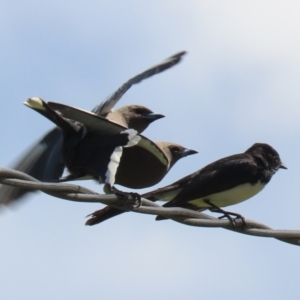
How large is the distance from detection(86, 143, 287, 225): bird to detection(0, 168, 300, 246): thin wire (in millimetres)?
1724

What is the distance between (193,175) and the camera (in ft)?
25.9

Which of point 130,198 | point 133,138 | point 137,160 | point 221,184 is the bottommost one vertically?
point 221,184

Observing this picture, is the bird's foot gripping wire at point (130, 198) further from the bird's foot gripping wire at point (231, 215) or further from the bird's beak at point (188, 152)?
the bird's beak at point (188, 152)

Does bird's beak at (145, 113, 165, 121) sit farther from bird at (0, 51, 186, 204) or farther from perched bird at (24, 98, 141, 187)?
perched bird at (24, 98, 141, 187)

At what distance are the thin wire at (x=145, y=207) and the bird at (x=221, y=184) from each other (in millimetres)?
1724

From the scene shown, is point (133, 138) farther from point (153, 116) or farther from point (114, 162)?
point (153, 116)

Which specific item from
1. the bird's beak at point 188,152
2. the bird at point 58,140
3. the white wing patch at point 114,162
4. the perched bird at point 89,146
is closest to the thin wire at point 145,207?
the perched bird at point 89,146

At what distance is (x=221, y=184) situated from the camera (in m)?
7.69

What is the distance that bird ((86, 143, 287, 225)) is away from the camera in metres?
7.41

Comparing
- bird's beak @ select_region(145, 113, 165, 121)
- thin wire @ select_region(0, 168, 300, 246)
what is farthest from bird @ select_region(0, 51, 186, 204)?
thin wire @ select_region(0, 168, 300, 246)

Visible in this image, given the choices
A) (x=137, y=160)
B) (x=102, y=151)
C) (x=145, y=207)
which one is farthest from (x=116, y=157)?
(x=145, y=207)


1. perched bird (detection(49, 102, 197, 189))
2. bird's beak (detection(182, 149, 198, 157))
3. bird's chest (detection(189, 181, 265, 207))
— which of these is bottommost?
bird's chest (detection(189, 181, 265, 207))

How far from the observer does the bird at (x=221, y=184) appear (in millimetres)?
7410

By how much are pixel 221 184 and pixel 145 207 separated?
9.44 ft
